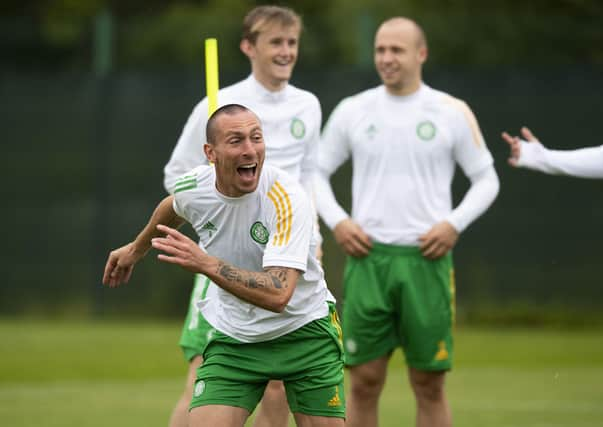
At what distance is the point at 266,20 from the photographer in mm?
6691

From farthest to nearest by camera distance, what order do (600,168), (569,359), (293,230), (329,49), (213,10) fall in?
(213,10) → (329,49) → (569,359) → (600,168) → (293,230)

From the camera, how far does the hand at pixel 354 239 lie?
Result: 6.94 meters

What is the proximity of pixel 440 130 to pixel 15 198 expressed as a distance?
26.5 ft

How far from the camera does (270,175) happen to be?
17.3ft

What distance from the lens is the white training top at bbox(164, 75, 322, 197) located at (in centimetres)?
649

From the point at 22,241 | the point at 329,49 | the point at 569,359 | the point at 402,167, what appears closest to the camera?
the point at 402,167

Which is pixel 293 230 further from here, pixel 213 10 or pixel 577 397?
pixel 213 10

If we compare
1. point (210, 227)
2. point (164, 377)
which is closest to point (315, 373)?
point (210, 227)

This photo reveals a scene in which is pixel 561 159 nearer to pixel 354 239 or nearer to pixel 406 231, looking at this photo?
pixel 406 231

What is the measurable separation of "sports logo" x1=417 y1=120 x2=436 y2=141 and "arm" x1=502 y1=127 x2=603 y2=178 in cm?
56

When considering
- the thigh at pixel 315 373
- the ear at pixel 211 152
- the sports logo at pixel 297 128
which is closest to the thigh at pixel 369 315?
the sports logo at pixel 297 128

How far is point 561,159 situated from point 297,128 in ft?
4.59

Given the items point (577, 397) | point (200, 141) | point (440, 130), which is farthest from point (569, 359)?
point (200, 141)

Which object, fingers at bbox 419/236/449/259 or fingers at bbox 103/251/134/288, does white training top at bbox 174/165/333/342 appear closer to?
fingers at bbox 103/251/134/288
